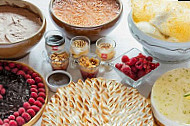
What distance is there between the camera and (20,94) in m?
1.32

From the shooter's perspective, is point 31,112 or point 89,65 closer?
point 31,112

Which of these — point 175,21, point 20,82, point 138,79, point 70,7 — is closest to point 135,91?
point 138,79

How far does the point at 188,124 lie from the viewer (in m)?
1.16

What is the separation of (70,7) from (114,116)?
2.13 ft

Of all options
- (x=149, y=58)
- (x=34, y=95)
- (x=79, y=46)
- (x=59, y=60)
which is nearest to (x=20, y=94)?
(x=34, y=95)

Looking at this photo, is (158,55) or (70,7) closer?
(158,55)

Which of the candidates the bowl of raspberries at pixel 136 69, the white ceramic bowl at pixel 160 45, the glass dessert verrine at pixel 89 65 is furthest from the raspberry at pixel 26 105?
the white ceramic bowl at pixel 160 45

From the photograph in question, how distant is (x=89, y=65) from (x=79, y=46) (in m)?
0.12

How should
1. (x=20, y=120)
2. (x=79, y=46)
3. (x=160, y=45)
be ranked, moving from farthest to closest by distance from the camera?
(x=79, y=46), (x=160, y=45), (x=20, y=120)

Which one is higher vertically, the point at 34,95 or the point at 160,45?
the point at 160,45

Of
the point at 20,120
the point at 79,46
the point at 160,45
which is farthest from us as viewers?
the point at 79,46

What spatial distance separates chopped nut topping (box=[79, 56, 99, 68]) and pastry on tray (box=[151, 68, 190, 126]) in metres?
0.28

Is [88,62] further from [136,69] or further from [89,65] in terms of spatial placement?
[136,69]

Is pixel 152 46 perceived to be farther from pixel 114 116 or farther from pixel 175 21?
pixel 114 116
